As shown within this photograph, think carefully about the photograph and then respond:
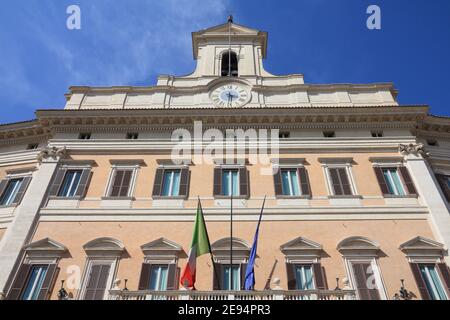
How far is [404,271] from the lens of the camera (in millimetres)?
13391

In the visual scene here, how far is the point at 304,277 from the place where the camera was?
13.4 m

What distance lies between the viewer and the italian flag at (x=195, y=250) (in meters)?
12.3

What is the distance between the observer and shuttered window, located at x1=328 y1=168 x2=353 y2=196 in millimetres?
15969

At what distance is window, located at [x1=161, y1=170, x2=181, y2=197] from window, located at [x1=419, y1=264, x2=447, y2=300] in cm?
879

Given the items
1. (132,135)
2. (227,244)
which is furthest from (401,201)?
(132,135)

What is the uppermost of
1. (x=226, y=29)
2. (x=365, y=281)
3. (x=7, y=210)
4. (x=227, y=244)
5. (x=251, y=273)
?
(x=226, y=29)

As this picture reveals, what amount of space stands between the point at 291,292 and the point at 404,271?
4131 mm

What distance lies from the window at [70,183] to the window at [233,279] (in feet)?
22.0

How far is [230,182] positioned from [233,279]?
4211 millimetres

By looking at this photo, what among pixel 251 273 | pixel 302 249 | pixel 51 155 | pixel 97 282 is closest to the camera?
pixel 251 273

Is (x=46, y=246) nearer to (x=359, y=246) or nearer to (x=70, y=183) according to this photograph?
(x=70, y=183)

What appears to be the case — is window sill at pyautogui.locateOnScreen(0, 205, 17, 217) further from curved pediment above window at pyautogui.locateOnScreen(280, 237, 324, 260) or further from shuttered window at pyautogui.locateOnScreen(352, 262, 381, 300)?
shuttered window at pyautogui.locateOnScreen(352, 262, 381, 300)

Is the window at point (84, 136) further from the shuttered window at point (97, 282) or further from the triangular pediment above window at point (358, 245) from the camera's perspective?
the triangular pediment above window at point (358, 245)

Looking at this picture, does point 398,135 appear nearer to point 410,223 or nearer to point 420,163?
point 420,163
